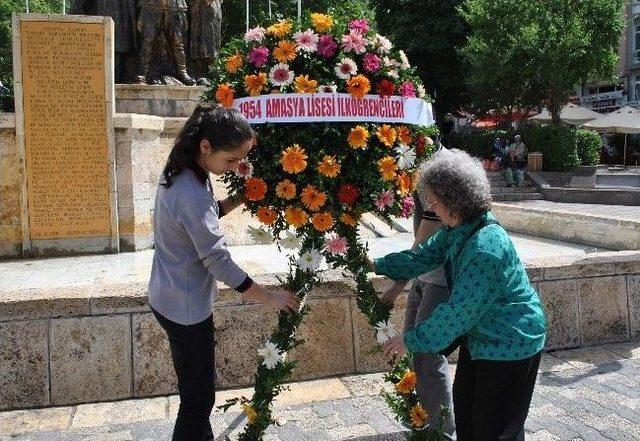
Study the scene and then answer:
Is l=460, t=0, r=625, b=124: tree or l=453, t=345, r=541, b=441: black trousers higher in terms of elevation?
l=460, t=0, r=625, b=124: tree

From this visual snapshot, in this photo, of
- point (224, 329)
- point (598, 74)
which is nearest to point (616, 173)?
point (598, 74)

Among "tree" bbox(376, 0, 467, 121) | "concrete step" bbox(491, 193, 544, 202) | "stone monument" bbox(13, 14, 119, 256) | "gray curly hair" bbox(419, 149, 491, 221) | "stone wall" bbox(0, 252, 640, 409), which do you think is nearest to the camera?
"gray curly hair" bbox(419, 149, 491, 221)

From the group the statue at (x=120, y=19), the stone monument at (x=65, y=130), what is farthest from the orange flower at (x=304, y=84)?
the statue at (x=120, y=19)

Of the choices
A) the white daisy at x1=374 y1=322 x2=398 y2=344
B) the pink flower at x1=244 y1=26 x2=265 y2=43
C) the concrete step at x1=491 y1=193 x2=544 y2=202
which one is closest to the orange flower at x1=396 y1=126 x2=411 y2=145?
the pink flower at x1=244 y1=26 x2=265 y2=43

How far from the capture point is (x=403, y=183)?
328 centimetres

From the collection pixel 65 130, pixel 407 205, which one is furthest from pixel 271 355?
pixel 65 130

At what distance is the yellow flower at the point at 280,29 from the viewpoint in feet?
10.6

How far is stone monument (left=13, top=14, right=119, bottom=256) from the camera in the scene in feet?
25.8

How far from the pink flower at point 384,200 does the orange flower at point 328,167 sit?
0.29m

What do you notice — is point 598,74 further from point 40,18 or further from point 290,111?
point 290,111

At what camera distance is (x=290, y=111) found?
3.13 meters

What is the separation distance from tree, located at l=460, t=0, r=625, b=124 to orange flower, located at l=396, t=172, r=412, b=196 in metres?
22.5

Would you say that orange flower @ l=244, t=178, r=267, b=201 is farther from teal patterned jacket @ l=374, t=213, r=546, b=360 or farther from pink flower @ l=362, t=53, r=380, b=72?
teal patterned jacket @ l=374, t=213, r=546, b=360

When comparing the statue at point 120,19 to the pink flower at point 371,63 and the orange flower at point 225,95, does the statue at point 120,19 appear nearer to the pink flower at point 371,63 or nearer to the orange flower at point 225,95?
the orange flower at point 225,95
